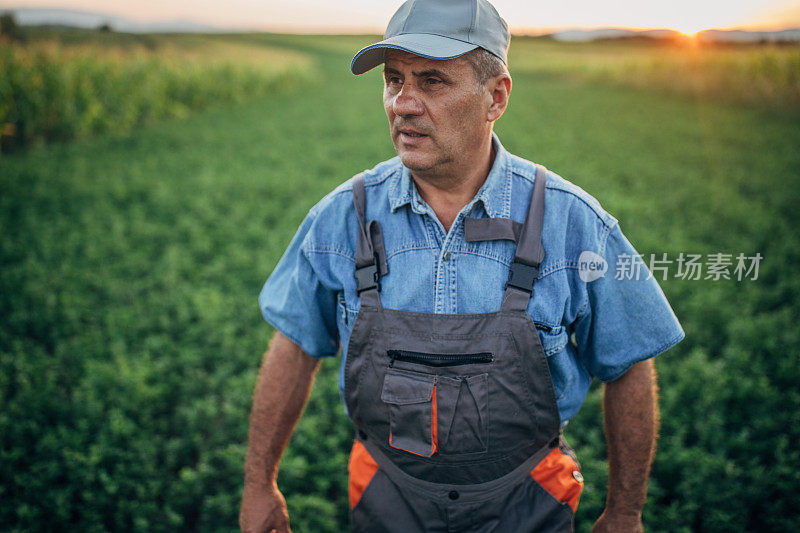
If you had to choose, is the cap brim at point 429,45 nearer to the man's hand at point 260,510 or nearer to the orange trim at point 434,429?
the orange trim at point 434,429

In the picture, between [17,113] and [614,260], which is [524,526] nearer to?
[614,260]

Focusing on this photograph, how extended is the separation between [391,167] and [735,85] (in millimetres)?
21706

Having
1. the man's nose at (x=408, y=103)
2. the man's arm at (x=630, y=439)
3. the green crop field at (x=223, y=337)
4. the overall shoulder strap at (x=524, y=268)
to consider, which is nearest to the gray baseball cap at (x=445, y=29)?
the man's nose at (x=408, y=103)

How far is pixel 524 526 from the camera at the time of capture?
152cm

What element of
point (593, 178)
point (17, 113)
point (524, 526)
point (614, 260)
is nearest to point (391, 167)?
point (614, 260)

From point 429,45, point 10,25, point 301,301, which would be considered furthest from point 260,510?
point 10,25

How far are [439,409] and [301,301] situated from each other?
599 millimetres

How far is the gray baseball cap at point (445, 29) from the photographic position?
1.40 metres

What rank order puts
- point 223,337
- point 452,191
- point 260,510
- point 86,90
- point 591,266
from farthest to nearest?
1. point 86,90
2. point 223,337
3. point 260,510
4. point 452,191
5. point 591,266

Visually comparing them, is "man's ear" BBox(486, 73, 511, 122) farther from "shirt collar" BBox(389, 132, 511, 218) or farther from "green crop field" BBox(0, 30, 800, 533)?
"green crop field" BBox(0, 30, 800, 533)

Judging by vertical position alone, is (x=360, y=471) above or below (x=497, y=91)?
below

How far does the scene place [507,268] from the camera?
1.50 m

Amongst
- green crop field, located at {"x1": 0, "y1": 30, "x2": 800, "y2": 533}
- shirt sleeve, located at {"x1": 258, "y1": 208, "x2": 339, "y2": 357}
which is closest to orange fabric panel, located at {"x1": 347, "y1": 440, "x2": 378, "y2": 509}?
shirt sleeve, located at {"x1": 258, "y1": 208, "x2": 339, "y2": 357}

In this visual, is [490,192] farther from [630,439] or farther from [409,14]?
[630,439]
